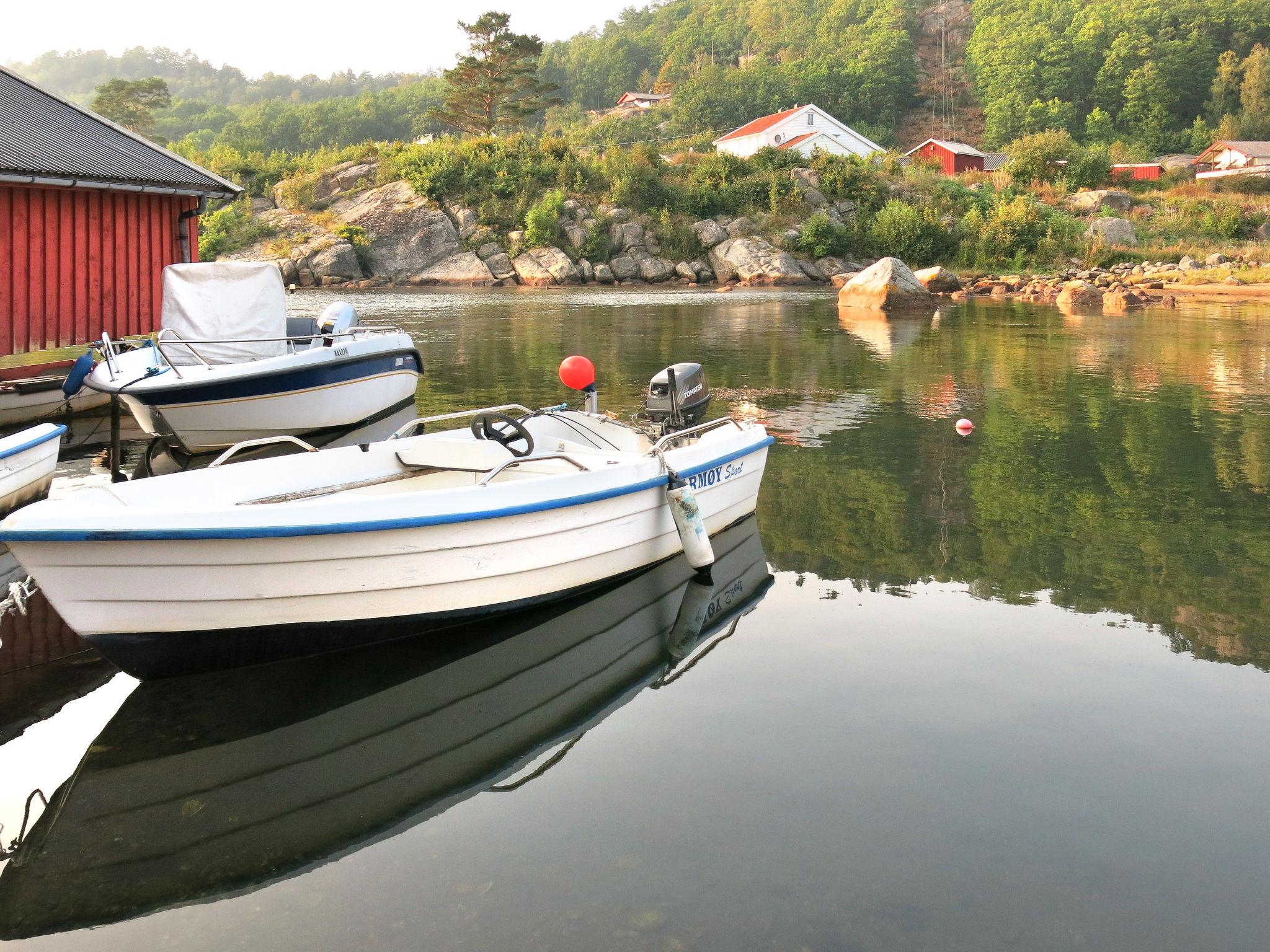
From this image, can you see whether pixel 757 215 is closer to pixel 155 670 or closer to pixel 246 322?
pixel 246 322

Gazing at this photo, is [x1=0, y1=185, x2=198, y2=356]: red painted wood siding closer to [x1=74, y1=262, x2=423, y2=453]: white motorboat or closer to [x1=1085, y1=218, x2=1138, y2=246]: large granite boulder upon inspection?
[x1=74, y1=262, x2=423, y2=453]: white motorboat

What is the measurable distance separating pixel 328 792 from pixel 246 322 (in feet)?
31.2

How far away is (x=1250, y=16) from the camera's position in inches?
3981

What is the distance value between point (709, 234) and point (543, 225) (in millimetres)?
7654

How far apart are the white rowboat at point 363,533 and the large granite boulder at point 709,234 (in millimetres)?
44520

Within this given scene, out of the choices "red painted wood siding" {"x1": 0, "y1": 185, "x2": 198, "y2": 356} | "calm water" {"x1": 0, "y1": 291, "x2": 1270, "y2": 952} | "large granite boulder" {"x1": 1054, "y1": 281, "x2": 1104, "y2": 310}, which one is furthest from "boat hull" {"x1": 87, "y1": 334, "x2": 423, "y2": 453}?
"large granite boulder" {"x1": 1054, "y1": 281, "x2": 1104, "y2": 310}

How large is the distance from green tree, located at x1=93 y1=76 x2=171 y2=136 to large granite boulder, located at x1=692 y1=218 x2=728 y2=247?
1859 inches

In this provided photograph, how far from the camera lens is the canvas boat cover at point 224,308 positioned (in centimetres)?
1274

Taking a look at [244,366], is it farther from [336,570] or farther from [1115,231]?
[1115,231]

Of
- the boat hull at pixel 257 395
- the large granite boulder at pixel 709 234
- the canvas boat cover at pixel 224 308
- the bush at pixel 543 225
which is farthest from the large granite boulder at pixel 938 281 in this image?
the canvas boat cover at pixel 224 308

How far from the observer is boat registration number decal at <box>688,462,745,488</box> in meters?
7.94

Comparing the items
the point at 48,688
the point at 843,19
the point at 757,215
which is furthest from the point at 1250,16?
the point at 48,688

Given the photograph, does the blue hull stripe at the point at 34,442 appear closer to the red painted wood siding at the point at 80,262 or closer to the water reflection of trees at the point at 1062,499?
the red painted wood siding at the point at 80,262

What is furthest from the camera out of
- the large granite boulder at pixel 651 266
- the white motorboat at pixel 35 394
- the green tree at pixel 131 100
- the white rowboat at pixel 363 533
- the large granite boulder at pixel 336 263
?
the green tree at pixel 131 100
